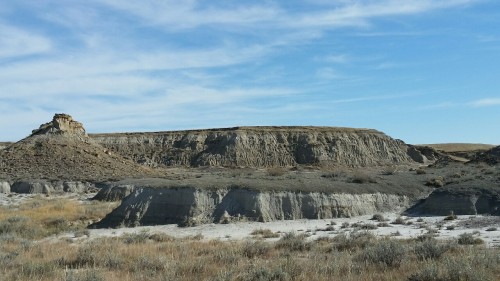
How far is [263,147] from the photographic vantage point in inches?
3780

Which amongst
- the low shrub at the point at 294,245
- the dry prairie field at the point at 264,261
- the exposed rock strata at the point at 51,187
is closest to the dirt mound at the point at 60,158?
the exposed rock strata at the point at 51,187

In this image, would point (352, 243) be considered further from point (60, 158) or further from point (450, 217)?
point (60, 158)

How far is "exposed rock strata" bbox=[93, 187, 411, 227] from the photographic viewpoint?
93.7ft

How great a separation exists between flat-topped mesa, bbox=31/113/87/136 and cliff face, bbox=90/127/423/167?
87.8ft

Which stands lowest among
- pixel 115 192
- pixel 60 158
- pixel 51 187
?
pixel 115 192

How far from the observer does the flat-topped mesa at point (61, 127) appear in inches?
2566

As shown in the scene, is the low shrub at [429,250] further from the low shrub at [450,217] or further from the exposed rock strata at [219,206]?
the exposed rock strata at [219,206]

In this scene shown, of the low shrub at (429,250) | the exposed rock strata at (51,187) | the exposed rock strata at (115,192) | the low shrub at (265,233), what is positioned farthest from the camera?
the exposed rock strata at (51,187)

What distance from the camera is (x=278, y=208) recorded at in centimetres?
2938

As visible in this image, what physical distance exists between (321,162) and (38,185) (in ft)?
168

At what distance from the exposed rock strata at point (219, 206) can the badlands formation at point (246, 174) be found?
0.06 m

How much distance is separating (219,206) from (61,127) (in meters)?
42.6

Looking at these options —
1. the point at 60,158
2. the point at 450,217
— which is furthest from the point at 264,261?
the point at 60,158

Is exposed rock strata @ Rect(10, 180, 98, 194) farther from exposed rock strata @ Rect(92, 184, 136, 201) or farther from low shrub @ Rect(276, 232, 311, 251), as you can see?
low shrub @ Rect(276, 232, 311, 251)
